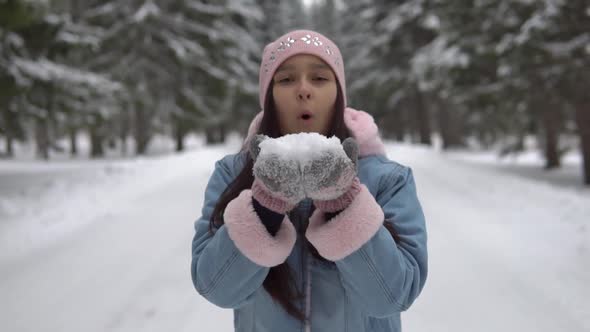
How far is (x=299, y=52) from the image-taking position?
5.37ft

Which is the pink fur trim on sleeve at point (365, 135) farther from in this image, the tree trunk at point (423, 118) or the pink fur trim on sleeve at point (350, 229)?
the tree trunk at point (423, 118)

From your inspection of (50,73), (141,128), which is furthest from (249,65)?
(50,73)

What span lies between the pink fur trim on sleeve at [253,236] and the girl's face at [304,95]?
436 mm

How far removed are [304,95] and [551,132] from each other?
13668 mm

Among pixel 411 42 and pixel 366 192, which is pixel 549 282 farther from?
pixel 411 42

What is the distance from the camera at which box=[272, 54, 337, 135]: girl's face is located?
63.4 inches

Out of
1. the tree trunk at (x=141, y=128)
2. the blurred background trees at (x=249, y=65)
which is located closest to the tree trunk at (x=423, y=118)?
the blurred background trees at (x=249, y=65)

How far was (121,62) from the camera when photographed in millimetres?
15977

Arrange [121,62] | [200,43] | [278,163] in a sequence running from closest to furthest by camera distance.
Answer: [278,163] < [121,62] < [200,43]

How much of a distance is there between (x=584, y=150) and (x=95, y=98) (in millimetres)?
13012

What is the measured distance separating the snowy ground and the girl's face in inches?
97.5

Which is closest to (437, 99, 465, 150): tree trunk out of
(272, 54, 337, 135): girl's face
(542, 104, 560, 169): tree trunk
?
(542, 104, 560, 169): tree trunk

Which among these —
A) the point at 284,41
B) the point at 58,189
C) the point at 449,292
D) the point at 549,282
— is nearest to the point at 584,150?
the point at 549,282

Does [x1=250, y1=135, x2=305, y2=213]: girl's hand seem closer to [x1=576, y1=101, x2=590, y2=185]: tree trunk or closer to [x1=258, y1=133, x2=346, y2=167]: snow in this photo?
[x1=258, y1=133, x2=346, y2=167]: snow
